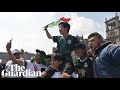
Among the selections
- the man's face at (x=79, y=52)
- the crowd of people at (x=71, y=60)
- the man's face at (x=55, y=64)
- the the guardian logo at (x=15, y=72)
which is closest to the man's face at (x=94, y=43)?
the crowd of people at (x=71, y=60)

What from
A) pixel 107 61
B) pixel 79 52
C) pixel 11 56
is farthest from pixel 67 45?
pixel 11 56

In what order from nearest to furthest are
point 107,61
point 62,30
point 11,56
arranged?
→ point 107,61 → point 11,56 → point 62,30

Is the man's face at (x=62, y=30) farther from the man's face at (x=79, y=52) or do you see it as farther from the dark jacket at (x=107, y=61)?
the dark jacket at (x=107, y=61)

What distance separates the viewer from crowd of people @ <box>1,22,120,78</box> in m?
4.11

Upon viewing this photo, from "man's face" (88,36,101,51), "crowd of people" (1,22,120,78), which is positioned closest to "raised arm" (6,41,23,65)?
"crowd of people" (1,22,120,78)

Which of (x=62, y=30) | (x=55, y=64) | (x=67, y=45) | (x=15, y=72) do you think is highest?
(x=62, y=30)

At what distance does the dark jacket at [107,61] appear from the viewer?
4.06 m

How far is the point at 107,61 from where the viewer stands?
4086 millimetres

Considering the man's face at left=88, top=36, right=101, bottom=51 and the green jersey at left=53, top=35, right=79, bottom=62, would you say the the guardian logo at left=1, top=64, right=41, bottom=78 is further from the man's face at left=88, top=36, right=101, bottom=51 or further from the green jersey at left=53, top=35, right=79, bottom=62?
the man's face at left=88, top=36, right=101, bottom=51

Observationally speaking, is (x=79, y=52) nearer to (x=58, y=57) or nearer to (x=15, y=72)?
(x=58, y=57)

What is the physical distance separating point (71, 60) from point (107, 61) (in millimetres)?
593
